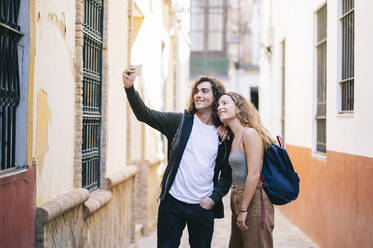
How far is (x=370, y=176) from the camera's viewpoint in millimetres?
5832

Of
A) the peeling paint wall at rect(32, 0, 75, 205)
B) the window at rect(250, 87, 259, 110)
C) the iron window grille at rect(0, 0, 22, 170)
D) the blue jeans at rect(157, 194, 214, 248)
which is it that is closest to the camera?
the iron window grille at rect(0, 0, 22, 170)

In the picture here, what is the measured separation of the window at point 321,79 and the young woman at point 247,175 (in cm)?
446

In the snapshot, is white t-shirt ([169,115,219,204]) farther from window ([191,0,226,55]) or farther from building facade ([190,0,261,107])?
window ([191,0,226,55])

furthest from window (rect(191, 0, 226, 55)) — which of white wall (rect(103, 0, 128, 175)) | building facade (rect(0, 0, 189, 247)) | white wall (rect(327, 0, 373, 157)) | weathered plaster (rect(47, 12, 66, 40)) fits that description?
weathered plaster (rect(47, 12, 66, 40))

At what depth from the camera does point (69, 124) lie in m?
5.12

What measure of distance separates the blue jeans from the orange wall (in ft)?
7.51

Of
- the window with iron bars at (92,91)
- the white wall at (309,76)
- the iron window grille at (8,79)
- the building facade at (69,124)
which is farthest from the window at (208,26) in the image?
the iron window grille at (8,79)

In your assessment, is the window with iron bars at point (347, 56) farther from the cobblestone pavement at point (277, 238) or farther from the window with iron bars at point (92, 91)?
the window with iron bars at point (92, 91)

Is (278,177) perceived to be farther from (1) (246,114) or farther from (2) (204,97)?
(2) (204,97)

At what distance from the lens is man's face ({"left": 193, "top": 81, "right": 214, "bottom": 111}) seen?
14.9ft

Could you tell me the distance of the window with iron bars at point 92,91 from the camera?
598 cm

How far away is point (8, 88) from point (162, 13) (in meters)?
8.36

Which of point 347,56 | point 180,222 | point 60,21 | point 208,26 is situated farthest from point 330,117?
point 208,26

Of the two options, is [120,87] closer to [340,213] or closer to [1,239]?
[340,213]
